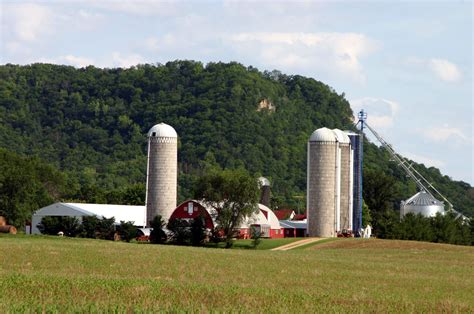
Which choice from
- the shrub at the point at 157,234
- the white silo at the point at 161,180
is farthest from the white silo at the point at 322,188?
the shrub at the point at 157,234

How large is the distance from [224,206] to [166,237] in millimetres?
6864

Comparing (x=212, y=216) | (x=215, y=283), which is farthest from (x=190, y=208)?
(x=215, y=283)

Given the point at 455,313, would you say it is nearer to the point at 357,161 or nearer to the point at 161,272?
the point at 161,272

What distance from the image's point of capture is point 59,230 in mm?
102562

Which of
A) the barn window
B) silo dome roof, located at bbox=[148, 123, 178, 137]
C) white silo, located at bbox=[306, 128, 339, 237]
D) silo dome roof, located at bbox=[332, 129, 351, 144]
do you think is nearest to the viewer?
the barn window

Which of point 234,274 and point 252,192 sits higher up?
point 252,192

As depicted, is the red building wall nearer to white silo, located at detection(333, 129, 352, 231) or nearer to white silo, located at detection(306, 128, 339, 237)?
white silo, located at detection(306, 128, 339, 237)

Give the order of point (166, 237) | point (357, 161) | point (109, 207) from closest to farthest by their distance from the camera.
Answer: point (166, 237), point (109, 207), point (357, 161)

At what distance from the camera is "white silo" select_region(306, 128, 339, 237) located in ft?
389

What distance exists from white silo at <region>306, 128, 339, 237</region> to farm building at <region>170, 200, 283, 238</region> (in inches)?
198

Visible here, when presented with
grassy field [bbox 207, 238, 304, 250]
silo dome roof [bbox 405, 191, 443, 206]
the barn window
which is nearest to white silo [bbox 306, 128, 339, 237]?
grassy field [bbox 207, 238, 304, 250]

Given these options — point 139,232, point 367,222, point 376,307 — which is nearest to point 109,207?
point 139,232

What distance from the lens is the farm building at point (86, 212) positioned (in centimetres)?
11462

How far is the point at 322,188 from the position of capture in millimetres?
118625
